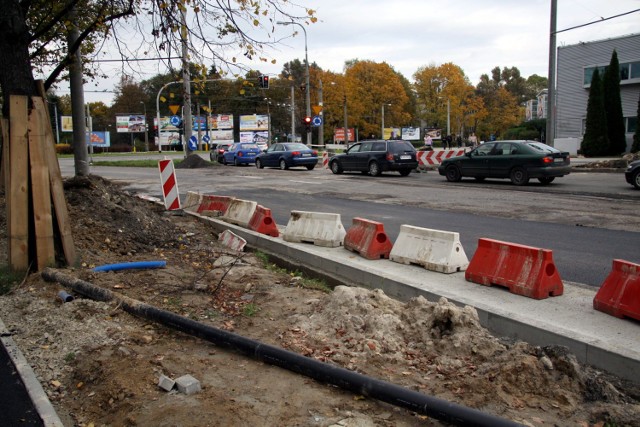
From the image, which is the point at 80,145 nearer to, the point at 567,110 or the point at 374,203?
the point at 374,203

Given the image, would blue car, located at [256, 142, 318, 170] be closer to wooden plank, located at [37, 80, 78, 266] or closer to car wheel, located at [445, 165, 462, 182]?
car wheel, located at [445, 165, 462, 182]

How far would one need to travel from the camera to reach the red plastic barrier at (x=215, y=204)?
37.7ft

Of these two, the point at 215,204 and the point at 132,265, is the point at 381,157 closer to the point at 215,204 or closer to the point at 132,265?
the point at 215,204

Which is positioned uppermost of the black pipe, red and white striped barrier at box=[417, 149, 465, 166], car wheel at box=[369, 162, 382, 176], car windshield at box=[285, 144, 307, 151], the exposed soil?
car windshield at box=[285, 144, 307, 151]

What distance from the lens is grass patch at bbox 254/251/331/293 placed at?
6819 mm

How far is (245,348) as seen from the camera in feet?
14.7

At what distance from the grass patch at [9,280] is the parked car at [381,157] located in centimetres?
1871

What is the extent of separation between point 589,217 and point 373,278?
721cm

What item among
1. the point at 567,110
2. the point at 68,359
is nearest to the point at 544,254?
the point at 68,359

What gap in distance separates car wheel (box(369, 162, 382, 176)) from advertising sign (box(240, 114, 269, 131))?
211ft

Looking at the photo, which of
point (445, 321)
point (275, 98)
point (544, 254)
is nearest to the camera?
point (445, 321)

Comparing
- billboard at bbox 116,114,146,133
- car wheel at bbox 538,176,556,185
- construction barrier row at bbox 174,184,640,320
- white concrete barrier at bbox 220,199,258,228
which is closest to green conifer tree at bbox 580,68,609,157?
car wheel at bbox 538,176,556,185

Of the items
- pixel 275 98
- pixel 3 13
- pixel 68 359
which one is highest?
pixel 275 98

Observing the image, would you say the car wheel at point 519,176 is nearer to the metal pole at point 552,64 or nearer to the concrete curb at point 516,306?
the metal pole at point 552,64
